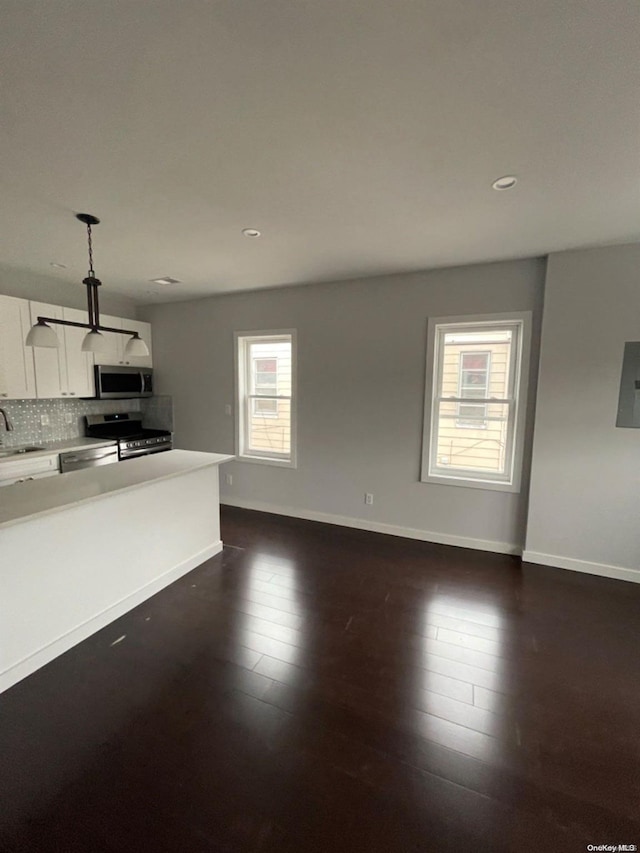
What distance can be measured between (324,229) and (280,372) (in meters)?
2.03

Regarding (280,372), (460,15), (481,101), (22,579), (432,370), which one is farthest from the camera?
(280,372)

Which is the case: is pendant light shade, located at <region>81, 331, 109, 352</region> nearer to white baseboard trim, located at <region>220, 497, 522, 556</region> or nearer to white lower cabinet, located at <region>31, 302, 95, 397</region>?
white lower cabinet, located at <region>31, 302, 95, 397</region>

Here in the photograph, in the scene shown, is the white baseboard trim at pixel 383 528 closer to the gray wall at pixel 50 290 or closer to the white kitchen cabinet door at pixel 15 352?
the white kitchen cabinet door at pixel 15 352

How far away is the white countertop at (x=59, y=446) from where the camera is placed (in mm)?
3291

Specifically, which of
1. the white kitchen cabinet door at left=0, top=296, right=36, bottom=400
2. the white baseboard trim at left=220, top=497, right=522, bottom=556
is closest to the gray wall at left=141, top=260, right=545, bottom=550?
the white baseboard trim at left=220, top=497, right=522, bottom=556

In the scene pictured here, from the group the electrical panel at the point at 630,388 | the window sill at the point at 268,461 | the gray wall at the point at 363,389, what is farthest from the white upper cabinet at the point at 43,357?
the electrical panel at the point at 630,388

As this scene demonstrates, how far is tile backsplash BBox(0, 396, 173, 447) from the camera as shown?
3715mm

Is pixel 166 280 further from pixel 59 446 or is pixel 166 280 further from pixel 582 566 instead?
pixel 582 566

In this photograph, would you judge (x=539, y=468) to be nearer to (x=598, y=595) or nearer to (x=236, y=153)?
(x=598, y=595)

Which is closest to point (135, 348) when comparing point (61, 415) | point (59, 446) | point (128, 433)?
point (59, 446)

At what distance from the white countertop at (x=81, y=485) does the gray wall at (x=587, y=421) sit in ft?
9.66

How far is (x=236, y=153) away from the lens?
5.53ft

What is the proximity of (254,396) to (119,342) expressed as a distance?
A: 181 centimetres

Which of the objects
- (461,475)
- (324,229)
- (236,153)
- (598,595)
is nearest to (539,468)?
(461,475)
